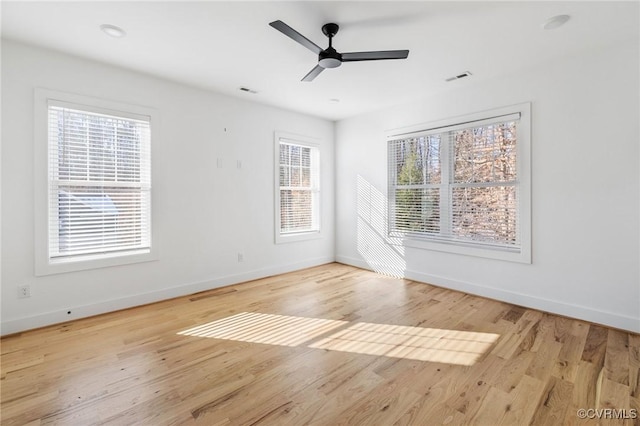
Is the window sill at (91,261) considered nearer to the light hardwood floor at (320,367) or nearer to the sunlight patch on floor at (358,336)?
the light hardwood floor at (320,367)

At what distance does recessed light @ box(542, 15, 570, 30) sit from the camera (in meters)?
2.34

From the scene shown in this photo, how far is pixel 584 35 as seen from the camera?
2604 mm

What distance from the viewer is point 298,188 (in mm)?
5129

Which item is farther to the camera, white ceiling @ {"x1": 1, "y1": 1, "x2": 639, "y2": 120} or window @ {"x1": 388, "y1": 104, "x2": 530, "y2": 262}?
window @ {"x1": 388, "y1": 104, "x2": 530, "y2": 262}

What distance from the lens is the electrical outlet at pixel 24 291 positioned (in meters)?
2.75

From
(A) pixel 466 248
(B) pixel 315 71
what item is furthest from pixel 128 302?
(A) pixel 466 248

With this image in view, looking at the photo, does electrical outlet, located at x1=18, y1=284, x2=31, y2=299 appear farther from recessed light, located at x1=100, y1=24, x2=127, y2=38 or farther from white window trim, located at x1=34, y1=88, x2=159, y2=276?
recessed light, located at x1=100, y1=24, x2=127, y2=38

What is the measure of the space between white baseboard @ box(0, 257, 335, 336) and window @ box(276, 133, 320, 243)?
2.15ft

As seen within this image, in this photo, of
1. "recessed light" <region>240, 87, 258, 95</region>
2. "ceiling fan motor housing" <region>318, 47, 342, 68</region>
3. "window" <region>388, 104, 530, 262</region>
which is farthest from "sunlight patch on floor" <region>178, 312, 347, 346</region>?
"recessed light" <region>240, 87, 258, 95</region>

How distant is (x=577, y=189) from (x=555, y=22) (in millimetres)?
1613

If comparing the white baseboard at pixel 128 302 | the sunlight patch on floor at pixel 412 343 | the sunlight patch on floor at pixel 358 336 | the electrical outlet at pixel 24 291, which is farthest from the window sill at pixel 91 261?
the sunlight patch on floor at pixel 412 343

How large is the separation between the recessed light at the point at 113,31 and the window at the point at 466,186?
11.7 ft

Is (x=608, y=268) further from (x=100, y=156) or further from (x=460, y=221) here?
(x=100, y=156)

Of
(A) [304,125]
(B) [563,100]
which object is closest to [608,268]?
(B) [563,100]
